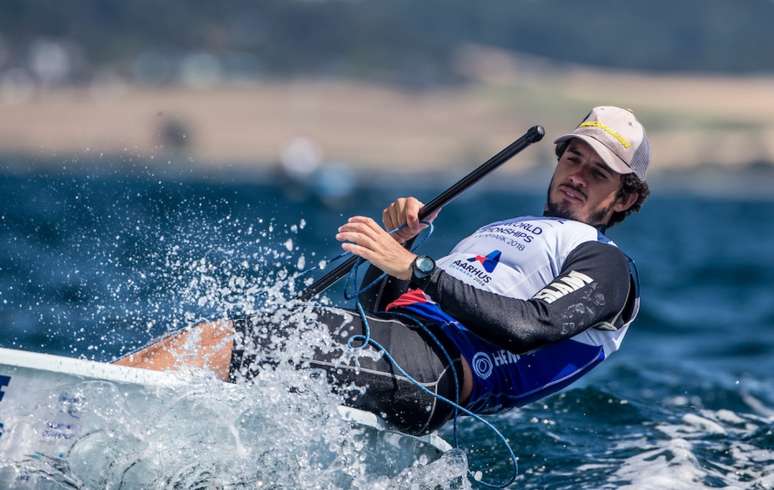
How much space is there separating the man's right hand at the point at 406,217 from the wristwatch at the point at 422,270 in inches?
23.8

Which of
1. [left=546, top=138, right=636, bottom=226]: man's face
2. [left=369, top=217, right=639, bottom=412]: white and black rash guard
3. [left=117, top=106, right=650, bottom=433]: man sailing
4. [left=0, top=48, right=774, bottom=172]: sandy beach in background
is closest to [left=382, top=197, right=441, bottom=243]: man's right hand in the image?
[left=117, top=106, right=650, bottom=433]: man sailing

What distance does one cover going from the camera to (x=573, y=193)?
433cm

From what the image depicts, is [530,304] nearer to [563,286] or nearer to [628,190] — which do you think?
[563,286]

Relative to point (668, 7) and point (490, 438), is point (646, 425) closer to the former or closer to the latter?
point (490, 438)

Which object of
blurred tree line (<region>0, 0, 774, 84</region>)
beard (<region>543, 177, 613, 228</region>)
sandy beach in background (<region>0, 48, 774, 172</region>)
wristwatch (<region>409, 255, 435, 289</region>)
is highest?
blurred tree line (<region>0, 0, 774, 84</region>)

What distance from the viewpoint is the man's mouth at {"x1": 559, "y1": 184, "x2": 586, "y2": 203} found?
4.32 m

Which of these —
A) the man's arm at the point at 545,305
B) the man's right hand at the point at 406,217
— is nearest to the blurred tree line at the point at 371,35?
the man's right hand at the point at 406,217

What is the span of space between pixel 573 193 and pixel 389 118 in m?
98.5

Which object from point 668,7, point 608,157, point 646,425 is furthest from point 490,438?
point 668,7

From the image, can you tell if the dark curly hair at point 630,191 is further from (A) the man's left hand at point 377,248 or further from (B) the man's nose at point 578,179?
(A) the man's left hand at point 377,248

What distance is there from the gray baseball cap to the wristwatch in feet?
2.90

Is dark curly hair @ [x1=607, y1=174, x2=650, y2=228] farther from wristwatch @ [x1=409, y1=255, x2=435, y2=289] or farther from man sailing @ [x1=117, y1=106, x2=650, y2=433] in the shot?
wristwatch @ [x1=409, y1=255, x2=435, y2=289]

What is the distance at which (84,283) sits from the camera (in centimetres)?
870

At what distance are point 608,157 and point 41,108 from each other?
9373 centimetres
